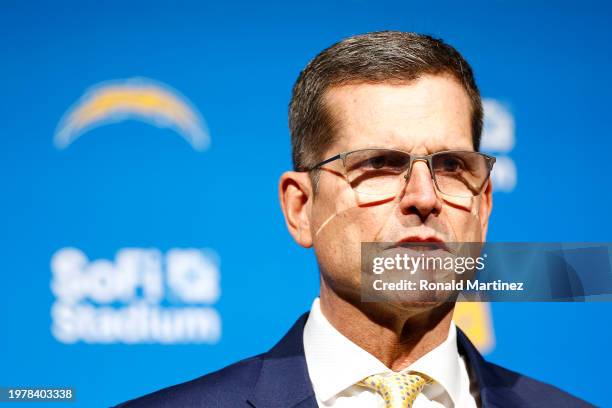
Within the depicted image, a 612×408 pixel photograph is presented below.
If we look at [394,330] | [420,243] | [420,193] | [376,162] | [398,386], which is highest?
[376,162]

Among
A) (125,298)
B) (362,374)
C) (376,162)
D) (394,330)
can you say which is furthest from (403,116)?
(125,298)

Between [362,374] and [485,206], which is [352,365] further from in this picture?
[485,206]

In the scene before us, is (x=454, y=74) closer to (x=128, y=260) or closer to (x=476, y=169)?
(x=476, y=169)

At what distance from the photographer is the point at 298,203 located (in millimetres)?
2049

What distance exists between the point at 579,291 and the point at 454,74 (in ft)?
2.09

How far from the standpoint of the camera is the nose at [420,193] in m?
1.73

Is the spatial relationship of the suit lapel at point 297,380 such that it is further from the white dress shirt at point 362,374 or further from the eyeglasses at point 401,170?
the eyeglasses at point 401,170

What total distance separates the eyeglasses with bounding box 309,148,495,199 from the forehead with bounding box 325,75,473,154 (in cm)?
2

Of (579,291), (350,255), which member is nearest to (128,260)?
(350,255)

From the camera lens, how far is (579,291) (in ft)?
6.57

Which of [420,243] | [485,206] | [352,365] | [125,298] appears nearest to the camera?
[420,243]

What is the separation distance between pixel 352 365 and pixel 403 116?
23.2 inches

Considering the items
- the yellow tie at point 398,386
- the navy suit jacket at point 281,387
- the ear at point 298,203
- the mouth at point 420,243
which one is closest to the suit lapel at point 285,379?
the navy suit jacket at point 281,387

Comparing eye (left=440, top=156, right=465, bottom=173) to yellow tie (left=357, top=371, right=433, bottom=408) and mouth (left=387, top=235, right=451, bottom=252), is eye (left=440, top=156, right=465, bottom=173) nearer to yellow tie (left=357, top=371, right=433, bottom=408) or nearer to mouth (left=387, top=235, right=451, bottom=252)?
mouth (left=387, top=235, right=451, bottom=252)
